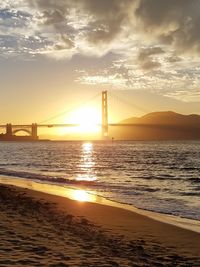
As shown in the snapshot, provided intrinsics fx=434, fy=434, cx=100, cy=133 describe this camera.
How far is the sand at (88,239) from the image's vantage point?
808 cm

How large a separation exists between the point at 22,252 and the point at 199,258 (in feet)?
12.1

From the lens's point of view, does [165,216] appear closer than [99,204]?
Yes

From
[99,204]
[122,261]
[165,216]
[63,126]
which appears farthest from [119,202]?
[63,126]

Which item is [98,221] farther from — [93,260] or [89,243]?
[93,260]

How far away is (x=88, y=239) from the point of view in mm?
10234

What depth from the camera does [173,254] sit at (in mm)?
9266

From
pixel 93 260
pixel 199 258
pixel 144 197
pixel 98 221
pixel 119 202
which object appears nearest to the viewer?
pixel 93 260

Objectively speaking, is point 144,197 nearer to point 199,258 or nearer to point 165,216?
point 165,216

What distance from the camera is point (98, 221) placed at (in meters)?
13.8

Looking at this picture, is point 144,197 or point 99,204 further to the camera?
point 144,197

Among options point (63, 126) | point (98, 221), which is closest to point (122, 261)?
point (98, 221)

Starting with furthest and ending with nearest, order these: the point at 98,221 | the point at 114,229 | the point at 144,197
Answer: the point at 144,197, the point at 98,221, the point at 114,229

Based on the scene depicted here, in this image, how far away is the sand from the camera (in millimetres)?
8078

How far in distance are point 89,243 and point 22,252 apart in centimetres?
197
